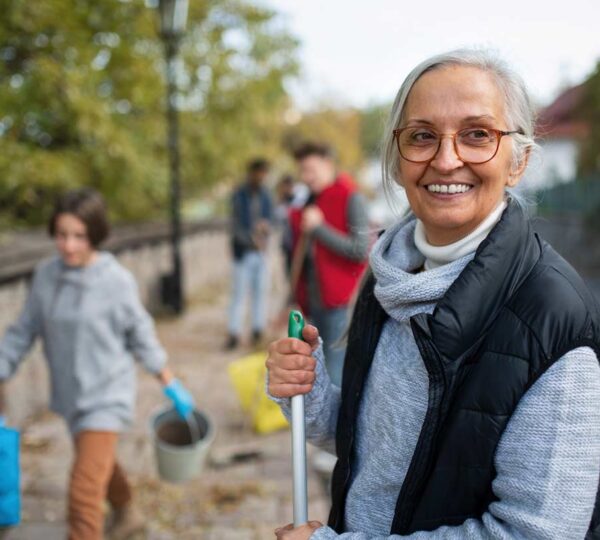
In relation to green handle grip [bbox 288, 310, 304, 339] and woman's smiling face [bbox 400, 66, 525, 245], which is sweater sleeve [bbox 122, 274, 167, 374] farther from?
woman's smiling face [bbox 400, 66, 525, 245]

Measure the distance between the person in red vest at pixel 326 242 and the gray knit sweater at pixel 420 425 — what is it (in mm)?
2615

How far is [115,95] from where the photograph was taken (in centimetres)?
732

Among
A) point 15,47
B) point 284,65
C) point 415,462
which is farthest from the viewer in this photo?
point 284,65

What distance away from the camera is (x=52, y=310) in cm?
296

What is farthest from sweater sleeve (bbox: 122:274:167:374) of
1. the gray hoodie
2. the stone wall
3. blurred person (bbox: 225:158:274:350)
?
blurred person (bbox: 225:158:274:350)

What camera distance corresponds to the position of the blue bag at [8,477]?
2.38 meters

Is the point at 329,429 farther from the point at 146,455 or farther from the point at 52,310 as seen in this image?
the point at 146,455

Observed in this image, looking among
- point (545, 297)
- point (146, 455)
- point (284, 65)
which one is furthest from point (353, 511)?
point (284, 65)

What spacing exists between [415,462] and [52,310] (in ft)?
7.11

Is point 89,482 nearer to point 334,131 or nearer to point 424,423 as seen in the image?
point 424,423

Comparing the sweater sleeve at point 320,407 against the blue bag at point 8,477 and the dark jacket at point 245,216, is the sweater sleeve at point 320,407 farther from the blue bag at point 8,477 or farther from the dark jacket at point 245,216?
the dark jacket at point 245,216

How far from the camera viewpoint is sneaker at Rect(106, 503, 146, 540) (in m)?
3.33

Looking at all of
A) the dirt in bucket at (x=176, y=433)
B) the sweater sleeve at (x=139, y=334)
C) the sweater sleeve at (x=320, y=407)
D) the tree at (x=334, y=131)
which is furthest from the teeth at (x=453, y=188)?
the tree at (x=334, y=131)

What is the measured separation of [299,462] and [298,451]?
25 mm
